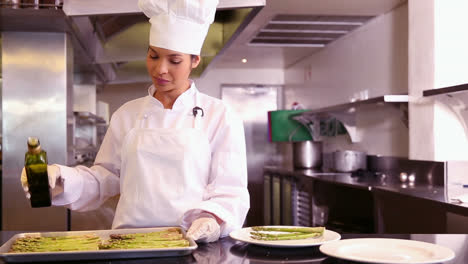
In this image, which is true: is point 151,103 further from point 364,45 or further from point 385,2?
point 364,45

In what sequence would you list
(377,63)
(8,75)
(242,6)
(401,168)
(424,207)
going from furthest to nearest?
1. (377,63)
2. (401,168)
3. (8,75)
4. (424,207)
5. (242,6)

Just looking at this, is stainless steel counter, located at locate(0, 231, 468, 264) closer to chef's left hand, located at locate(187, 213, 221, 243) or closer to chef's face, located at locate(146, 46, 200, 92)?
chef's left hand, located at locate(187, 213, 221, 243)

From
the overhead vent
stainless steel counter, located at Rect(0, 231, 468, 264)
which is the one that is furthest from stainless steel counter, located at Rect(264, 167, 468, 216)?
the overhead vent

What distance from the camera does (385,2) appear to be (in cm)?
466

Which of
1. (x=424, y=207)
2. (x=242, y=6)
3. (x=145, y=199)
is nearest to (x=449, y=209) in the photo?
(x=424, y=207)

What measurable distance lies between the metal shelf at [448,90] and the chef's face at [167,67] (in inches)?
70.4

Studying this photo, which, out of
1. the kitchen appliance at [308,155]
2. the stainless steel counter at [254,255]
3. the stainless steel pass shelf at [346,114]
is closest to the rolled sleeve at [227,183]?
the stainless steel counter at [254,255]

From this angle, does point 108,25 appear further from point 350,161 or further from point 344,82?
point 344,82

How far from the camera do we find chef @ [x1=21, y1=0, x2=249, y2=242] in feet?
6.07

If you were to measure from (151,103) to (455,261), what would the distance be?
116 cm

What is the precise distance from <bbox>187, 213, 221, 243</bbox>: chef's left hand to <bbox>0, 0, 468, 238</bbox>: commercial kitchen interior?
1.35 m

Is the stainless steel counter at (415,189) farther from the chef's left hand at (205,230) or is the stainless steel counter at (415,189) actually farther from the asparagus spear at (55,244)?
the asparagus spear at (55,244)

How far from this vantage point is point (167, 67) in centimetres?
187

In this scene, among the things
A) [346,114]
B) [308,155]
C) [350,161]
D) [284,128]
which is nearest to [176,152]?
[350,161]
